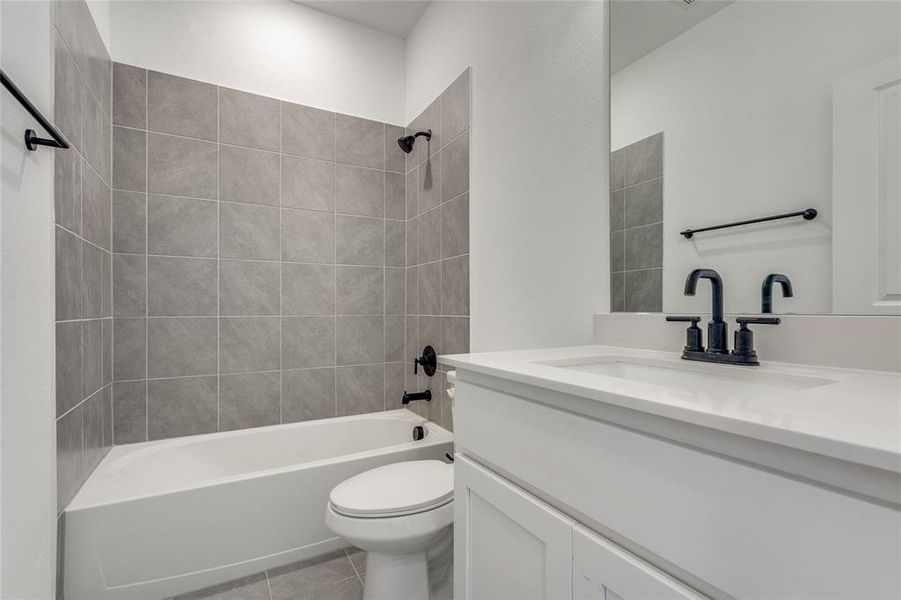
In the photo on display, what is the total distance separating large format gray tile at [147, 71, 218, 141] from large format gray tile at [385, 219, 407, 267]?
1.02 meters

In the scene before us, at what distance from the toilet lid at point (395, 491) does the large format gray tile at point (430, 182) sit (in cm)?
134

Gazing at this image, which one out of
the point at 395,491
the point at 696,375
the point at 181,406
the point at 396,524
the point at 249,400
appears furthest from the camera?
the point at 249,400

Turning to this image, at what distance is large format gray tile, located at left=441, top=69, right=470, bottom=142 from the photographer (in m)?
1.98

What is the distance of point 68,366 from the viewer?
131cm

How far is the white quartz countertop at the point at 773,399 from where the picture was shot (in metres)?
0.39

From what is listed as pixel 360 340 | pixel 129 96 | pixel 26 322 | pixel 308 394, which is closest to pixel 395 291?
pixel 360 340

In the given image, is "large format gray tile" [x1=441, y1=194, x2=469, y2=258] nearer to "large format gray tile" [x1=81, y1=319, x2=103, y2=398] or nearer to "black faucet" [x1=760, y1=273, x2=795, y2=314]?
"black faucet" [x1=760, y1=273, x2=795, y2=314]

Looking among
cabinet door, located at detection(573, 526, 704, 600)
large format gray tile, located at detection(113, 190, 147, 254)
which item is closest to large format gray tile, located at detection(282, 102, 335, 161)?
large format gray tile, located at detection(113, 190, 147, 254)

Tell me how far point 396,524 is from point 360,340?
131cm

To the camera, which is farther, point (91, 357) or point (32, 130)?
point (91, 357)

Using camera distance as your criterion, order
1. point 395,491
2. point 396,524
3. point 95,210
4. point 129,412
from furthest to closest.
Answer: point 129,412
point 95,210
point 395,491
point 396,524

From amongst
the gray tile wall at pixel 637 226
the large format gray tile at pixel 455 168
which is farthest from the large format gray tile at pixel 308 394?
the gray tile wall at pixel 637 226

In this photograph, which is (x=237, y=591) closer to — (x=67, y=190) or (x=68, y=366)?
(x=68, y=366)

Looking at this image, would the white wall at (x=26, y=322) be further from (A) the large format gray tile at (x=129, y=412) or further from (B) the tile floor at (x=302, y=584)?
(A) the large format gray tile at (x=129, y=412)
